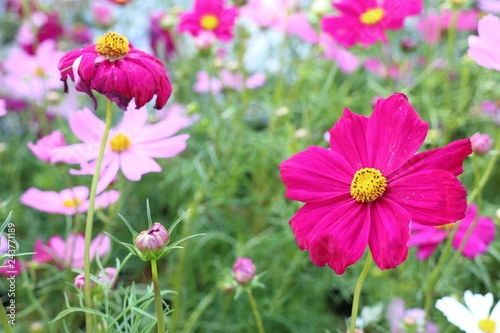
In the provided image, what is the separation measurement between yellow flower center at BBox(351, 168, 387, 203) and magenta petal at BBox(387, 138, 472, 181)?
0.08 feet

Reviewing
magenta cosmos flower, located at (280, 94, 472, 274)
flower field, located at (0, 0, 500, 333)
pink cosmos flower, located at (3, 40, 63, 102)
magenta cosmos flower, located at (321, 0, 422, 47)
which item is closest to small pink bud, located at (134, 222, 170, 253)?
flower field, located at (0, 0, 500, 333)

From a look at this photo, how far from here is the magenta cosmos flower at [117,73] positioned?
21.8 inches

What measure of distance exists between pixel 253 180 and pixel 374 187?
0.74 m

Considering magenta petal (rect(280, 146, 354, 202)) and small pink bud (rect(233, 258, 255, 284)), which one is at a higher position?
magenta petal (rect(280, 146, 354, 202))

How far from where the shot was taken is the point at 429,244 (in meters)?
0.82

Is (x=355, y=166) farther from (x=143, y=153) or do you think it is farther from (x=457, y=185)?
(x=143, y=153)

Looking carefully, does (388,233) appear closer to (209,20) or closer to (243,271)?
(243,271)

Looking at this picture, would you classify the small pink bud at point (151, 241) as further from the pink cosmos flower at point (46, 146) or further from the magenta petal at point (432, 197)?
the pink cosmos flower at point (46, 146)

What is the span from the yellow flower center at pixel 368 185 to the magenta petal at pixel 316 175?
16 mm

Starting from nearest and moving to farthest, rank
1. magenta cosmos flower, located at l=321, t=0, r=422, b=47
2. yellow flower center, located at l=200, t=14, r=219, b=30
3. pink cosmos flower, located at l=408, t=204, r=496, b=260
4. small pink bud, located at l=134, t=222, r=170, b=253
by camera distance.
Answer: small pink bud, located at l=134, t=222, r=170, b=253 < pink cosmos flower, located at l=408, t=204, r=496, b=260 < magenta cosmos flower, located at l=321, t=0, r=422, b=47 < yellow flower center, located at l=200, t=14, r=219, b=30

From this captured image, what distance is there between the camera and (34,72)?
1.26 meters

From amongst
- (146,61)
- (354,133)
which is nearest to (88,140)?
(146,61)

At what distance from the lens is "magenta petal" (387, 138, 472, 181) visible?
49cm

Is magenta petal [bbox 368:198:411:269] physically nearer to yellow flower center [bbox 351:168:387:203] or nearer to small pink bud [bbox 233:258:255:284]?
yellow flower center [bbox 351:168:387:203]
